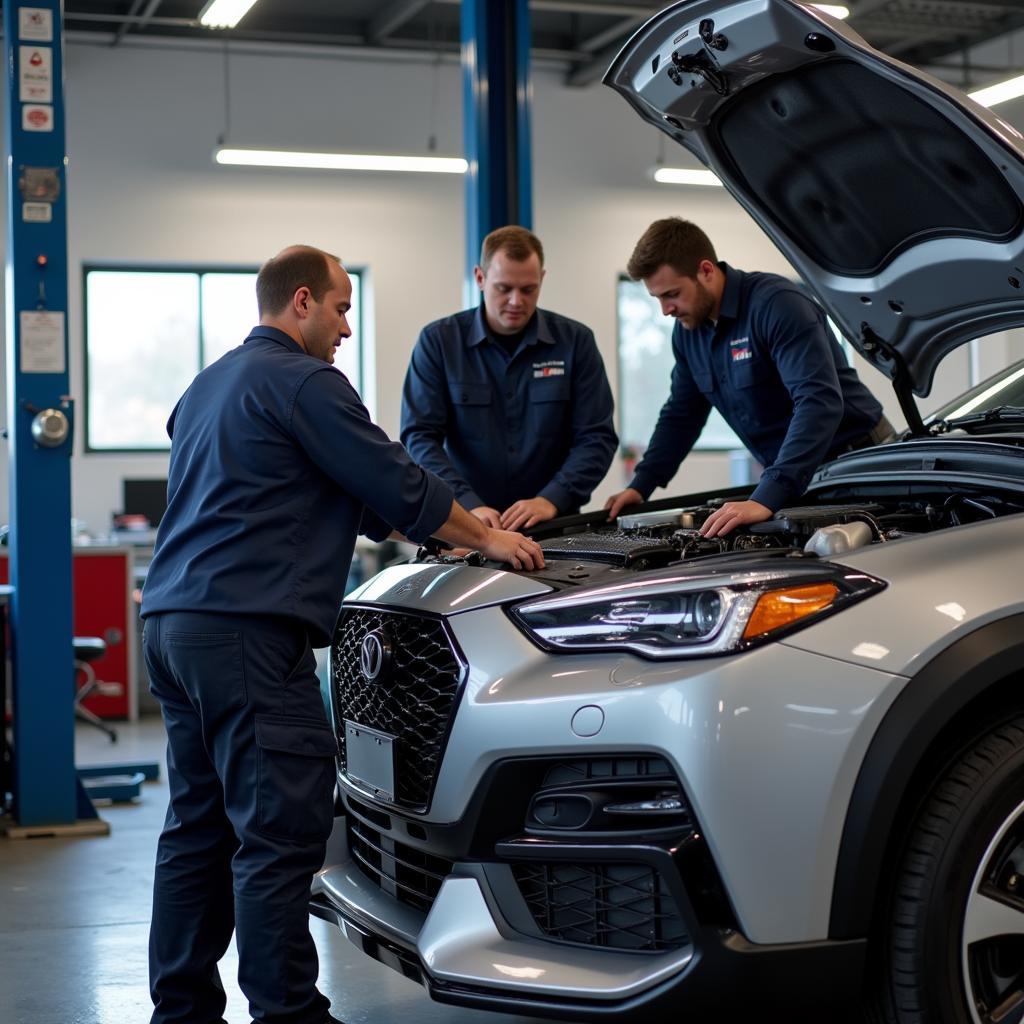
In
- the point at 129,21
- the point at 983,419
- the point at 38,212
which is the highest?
the point at 129,21

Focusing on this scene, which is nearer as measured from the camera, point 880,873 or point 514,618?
point 880,873

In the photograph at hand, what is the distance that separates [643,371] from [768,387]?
10.5 metres

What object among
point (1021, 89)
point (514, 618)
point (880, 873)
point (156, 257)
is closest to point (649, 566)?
point (514, 618)

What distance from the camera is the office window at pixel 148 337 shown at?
12.0 meters

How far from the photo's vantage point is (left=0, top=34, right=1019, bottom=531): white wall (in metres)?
11.7

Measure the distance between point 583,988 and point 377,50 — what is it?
11362mm

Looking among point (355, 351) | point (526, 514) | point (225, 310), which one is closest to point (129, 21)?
point (225, 310)

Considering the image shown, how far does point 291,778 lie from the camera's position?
8.07 feet

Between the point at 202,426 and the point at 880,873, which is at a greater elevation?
the point at 202,426

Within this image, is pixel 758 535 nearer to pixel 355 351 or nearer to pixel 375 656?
pixel 375 656

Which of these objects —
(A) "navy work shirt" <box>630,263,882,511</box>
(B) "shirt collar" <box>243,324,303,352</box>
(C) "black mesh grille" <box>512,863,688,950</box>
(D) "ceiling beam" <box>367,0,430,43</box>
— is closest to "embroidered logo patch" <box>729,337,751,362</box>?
(A) "navy work shirt" <box>630,263,882,511</box>

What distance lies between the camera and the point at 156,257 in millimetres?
11906

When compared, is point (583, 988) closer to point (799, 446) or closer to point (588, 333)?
point (799, 446)

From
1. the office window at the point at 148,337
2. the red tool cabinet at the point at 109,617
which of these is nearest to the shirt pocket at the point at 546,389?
the red tool cabinet at the point at 109,617
